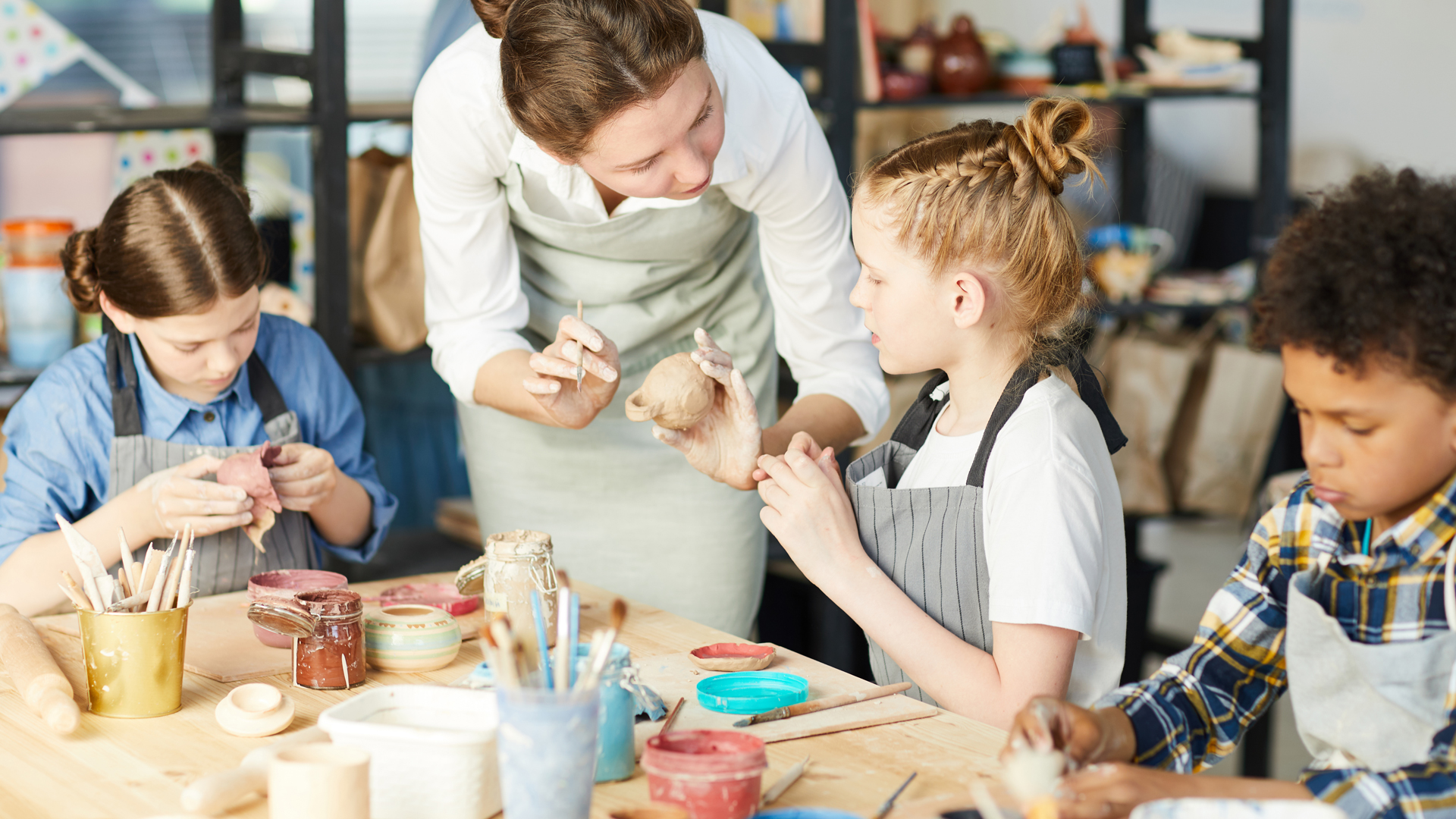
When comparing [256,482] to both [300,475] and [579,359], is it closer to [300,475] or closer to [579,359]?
[300,475]

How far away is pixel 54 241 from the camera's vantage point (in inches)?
95.7

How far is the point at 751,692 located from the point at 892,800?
28 centimetres

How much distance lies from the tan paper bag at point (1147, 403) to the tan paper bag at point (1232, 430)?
9cm

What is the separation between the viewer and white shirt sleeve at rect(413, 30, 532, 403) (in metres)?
1.84

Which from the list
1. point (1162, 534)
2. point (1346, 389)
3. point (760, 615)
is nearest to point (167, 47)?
point (760, 615)

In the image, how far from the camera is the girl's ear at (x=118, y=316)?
5.92 ft

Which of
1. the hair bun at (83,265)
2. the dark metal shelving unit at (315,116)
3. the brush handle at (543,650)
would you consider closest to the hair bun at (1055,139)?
the brush handle at (543,650)

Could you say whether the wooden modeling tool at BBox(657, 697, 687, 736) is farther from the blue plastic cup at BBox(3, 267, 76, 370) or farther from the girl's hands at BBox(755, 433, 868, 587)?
the blue plastic cup at BBox(3, 267, 76, 370)

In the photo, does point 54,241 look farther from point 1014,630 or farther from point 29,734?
point 1014,630

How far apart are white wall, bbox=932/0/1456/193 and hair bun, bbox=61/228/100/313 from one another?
13.9 feet

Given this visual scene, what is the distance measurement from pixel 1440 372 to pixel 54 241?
229 cm

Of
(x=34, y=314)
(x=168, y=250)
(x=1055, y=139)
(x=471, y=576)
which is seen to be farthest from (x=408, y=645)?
(x=34, y=314)

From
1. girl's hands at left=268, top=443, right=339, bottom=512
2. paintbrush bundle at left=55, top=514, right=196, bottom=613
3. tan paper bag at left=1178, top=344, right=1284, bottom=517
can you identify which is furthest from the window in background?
tan paper bag at left=1178, top=344, right=1284, bottom=517

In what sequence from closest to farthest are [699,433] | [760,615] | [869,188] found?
1. [869,188]
2. [699,433]
3. [760,615]
